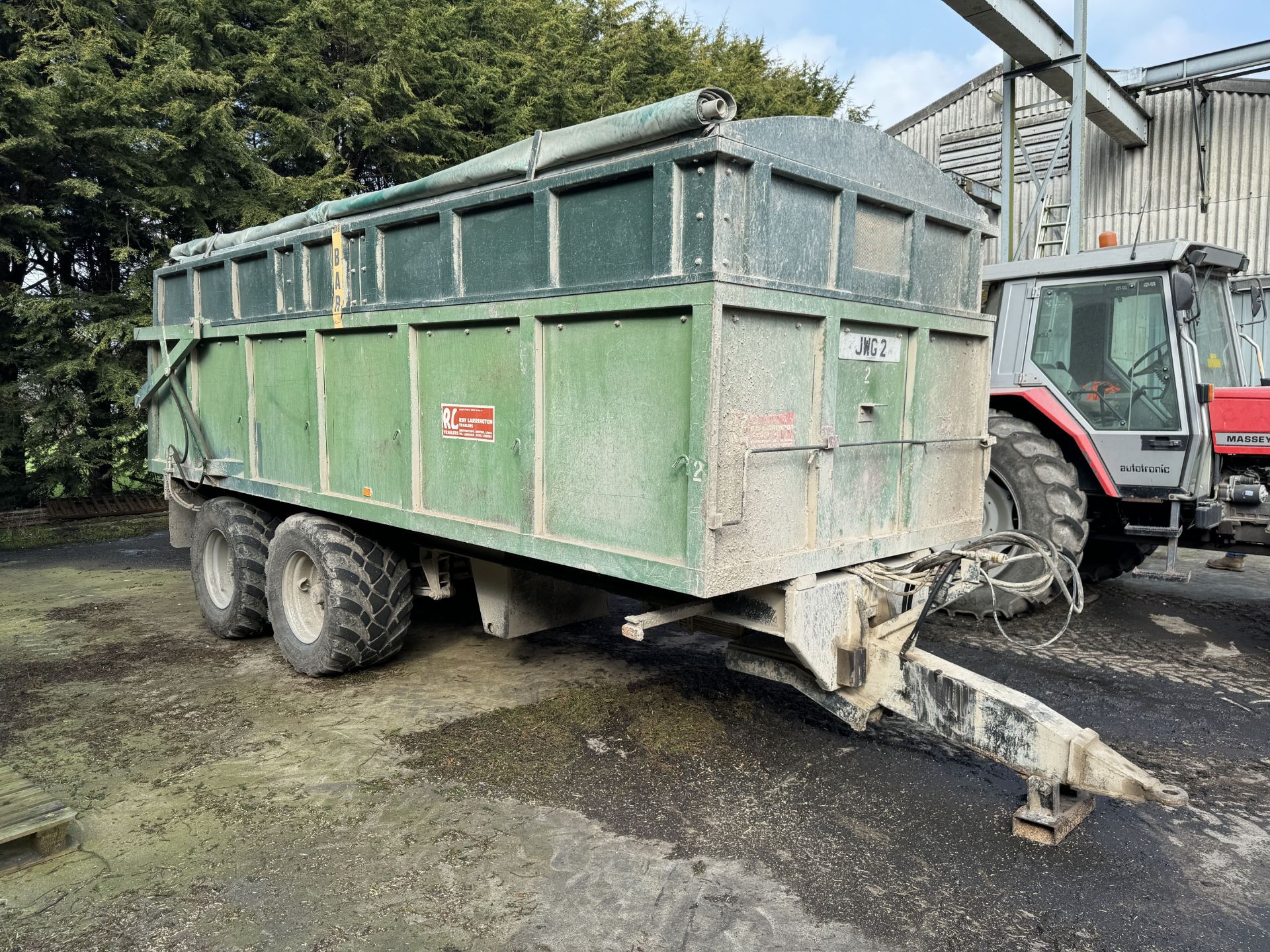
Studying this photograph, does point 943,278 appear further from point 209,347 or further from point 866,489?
point 209,347

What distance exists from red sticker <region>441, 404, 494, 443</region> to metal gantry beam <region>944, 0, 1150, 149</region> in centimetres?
765

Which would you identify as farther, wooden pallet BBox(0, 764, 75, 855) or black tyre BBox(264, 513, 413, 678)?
black tyre BBox(264, 513, 413, 678)

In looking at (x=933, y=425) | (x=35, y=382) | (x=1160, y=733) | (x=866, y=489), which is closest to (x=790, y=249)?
(x=866, y=489)

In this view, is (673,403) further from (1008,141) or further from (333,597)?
(1008,141)

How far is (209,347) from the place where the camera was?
241 inches

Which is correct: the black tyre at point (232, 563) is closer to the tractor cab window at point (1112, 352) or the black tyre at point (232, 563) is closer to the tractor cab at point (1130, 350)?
the tractor cab at point (1130, 350)

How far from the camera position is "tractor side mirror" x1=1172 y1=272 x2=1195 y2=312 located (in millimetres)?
5387

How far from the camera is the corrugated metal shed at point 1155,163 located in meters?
11.6

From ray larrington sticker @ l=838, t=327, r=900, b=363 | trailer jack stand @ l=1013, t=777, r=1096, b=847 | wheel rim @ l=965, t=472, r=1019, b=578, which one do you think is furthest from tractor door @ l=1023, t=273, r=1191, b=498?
trailer jack stand @ l=1013, t=777, r=1096, b=847

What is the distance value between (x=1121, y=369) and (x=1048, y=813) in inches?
146

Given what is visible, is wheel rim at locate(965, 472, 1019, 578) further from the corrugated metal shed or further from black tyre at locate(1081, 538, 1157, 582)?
the corrugated metal shed

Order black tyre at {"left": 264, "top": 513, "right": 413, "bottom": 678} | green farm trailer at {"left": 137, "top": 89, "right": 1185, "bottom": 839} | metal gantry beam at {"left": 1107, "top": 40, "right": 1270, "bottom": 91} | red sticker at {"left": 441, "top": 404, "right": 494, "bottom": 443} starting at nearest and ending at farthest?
green farm trailer at {"left": 137, "top": 89, "right": 1185, "bottom": 839} < red sticker at {"left": 441, "top": 404, "right": 494, "bottom": 443} < black tyre at {"left": 264, "top": 513, "right": 413, "bottom": 678} < metal gantry beam at {"left": 1107, "top": 40, "right": 1270, "bottom": 91}

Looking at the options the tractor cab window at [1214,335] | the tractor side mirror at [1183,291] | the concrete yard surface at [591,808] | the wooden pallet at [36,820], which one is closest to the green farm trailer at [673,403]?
the concrete yard surface at [591,808]

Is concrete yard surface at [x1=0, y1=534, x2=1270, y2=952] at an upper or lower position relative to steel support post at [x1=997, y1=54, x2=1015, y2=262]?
lower
